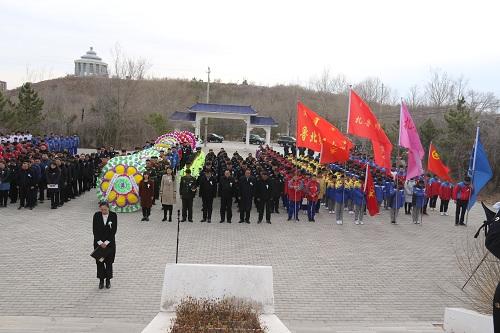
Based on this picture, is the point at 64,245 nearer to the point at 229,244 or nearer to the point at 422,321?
the point at 229,244

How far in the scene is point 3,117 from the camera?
124ft

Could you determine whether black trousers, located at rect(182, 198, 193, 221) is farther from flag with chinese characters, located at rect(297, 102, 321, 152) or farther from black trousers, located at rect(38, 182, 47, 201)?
black trousers, located at rect(38, 182, 47, 201)

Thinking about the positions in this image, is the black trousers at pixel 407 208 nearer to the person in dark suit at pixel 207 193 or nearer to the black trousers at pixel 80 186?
the person in dark suit at pixel 207 193

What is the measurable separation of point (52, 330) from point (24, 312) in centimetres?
107

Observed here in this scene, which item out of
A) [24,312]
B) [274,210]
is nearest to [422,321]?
[24,312]

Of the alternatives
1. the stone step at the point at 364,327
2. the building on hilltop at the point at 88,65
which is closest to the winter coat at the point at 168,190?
the stone step at the point at 364,327

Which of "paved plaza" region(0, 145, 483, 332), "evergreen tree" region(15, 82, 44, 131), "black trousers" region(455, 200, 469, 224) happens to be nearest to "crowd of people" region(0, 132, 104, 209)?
"paved plaza" region(0, 145, 483, 332)

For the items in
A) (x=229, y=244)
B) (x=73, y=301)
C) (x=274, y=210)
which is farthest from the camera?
(x=274, y=210)

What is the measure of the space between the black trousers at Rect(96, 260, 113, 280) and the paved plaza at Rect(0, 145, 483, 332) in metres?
0.23

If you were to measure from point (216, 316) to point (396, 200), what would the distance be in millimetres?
11153

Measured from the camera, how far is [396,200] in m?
15.4

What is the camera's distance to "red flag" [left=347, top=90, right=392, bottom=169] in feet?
42.3

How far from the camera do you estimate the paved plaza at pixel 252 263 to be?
746 centimetres

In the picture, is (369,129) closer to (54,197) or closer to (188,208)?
(188,208)
